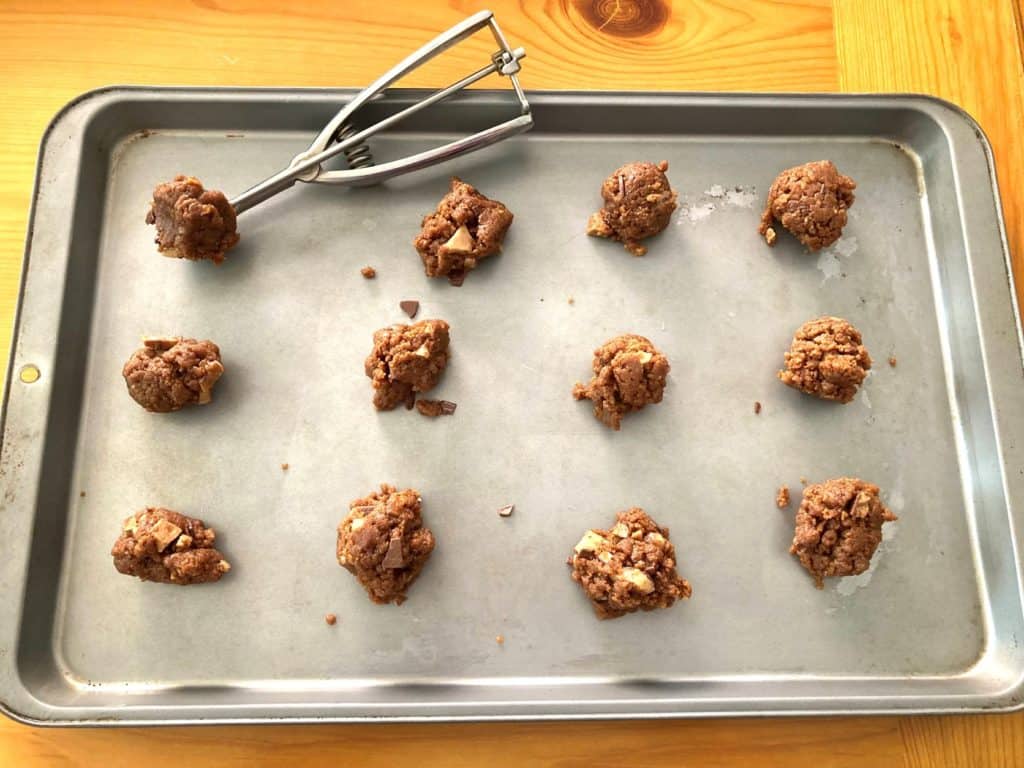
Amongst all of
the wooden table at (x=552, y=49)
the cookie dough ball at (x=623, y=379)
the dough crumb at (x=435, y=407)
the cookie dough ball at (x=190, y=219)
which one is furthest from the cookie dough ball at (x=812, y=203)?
the cookie dough ball at (x=190, y=219)

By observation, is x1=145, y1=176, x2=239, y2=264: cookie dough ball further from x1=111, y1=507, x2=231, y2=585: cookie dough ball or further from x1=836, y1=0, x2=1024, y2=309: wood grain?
x1=836, y1=0, x2=1024, y2=309: wood grain

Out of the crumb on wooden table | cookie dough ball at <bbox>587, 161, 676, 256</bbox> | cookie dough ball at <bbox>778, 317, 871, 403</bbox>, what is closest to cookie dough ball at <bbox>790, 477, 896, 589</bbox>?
the crumb on wooden table

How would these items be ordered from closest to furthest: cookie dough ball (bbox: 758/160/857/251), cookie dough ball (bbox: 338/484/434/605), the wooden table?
cookie dough ball (bbox: 338/484/434/605) < cookie dough ball (bbox: 758/160/857/251) < the wooden table

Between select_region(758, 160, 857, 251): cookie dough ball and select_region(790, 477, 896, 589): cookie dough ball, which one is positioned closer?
select_region(790, 477, 896, 589): cookie dough ball

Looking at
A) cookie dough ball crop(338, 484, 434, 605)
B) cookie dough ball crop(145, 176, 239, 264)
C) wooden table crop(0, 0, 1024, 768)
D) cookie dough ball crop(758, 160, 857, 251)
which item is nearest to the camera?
cookie dough ball crop(338, 484, 434, 605)

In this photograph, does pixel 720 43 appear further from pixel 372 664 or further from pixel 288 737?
pixel 288 737

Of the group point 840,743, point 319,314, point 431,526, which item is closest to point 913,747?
point 840,743

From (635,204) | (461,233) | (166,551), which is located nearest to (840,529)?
(635,204)
